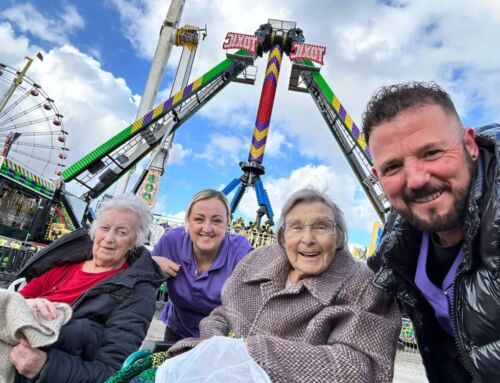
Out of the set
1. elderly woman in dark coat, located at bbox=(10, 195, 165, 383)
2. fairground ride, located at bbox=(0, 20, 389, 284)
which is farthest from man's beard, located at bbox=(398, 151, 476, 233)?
fairground ride, located at bbox=(0, 20, 389, 284)

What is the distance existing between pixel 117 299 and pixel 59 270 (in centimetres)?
66

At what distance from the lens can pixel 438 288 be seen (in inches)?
52.8

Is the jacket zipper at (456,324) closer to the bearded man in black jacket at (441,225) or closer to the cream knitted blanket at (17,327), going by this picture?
the bearded man in black jacket at (441,225)

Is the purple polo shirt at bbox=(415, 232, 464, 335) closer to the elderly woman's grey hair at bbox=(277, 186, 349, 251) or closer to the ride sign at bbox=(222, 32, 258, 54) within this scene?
the elderly woman's grey hair at bbox=(277, 186, 349, 251)

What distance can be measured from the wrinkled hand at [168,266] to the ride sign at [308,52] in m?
17.1

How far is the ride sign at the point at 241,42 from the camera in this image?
59.4 ft

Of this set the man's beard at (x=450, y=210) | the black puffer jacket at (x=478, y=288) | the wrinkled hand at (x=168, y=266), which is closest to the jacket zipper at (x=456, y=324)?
the black puffer jacket at (x=478, y=288)

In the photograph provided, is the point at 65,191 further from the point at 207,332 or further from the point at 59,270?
the point at 207,332

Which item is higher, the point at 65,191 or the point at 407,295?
the point at 65,191

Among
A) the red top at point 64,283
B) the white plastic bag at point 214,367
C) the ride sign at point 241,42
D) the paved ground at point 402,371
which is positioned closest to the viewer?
the white plastic bag at point 214,367

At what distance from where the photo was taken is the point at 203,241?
96.1 inches

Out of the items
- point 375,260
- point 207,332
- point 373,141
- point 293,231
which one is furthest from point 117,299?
point 373,141

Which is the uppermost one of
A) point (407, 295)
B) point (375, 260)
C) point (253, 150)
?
point (253, 150)

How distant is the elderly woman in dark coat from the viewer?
5.06ft
